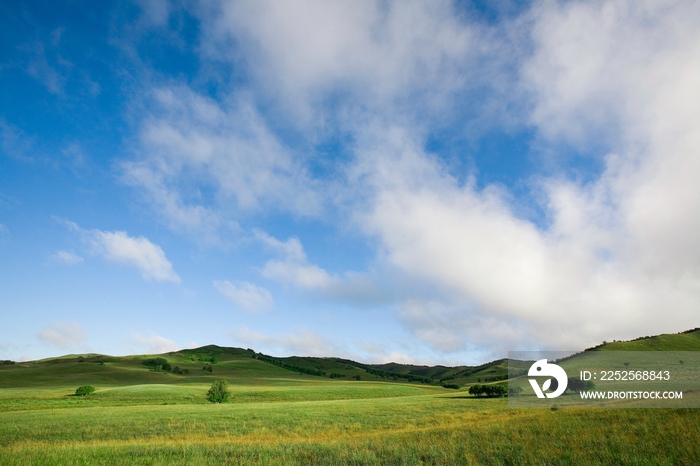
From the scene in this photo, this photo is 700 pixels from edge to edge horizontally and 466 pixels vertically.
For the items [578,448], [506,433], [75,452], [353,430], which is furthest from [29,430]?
[578,448]

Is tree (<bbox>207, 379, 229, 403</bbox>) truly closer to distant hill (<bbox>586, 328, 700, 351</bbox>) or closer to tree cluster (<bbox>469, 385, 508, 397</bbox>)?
tree cluster (<bbox>469, 385, 508, 397</bbox>)

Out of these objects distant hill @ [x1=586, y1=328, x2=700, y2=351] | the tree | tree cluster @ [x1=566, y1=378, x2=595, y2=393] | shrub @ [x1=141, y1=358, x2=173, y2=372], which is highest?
distant hill @ [x1=586, y1=328, x2=700, y2=351]

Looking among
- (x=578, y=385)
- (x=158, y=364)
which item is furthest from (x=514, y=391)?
(x=158, y=364)

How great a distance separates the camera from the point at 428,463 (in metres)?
12.9

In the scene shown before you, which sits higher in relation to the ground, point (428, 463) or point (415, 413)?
point (428, 463)

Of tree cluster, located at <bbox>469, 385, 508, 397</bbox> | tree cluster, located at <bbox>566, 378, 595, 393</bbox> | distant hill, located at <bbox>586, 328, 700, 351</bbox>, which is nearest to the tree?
tree cluster, located at <bbox>469, 385, 508, 397</bbox>

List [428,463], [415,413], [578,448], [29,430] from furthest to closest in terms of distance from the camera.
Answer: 1. [415,413]
2. [29,430]
3. [578,448]
4. [428,463]

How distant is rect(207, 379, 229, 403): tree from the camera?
62438 mm

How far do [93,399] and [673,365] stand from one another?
11368 centimetres

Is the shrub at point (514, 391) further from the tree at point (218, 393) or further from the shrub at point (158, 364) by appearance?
the shrub at point (158, 364)

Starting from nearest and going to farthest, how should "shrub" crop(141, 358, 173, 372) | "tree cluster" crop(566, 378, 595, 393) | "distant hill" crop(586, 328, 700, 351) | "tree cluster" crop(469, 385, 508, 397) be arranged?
1. "tree cluster" crop(566, 378, 595, 393)
2. "tree cluster" crop(469, 385, 508, 397)
3. "distant hill" crop(586, 328, 700, 351)
4. "shrub" crop(141, 358, 173, 372)

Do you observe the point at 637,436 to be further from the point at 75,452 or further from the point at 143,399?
the point at 143,399

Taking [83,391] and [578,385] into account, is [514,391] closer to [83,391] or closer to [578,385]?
[578,385]

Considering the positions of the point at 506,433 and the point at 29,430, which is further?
the point at 29,430
